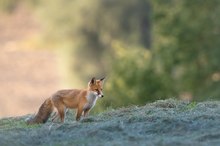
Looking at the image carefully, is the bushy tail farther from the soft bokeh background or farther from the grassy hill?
the soft bokeh background

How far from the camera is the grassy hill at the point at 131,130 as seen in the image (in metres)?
11.3

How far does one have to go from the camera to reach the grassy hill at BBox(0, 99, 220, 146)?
37.1 ft

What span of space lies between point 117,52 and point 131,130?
3281 cm

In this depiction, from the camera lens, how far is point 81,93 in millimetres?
13430

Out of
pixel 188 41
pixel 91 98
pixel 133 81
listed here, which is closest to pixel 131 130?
pixel 91 98

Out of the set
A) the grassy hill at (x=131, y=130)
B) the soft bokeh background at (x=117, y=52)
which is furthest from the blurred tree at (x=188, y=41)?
the grassy hill at (x=131, y=130)

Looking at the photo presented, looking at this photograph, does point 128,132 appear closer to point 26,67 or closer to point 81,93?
point 81,93

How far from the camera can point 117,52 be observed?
4475 cm

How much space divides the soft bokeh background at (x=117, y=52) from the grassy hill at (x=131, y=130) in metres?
18.2

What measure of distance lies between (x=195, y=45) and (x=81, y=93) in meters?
29.8

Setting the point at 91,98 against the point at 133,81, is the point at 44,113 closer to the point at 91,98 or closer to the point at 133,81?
the point at 91,98

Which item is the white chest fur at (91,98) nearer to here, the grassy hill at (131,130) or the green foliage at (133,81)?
the grassy hill at (131,130)

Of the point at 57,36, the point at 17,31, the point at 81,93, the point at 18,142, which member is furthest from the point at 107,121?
the point at 17,31

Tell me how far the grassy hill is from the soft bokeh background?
718 inches
